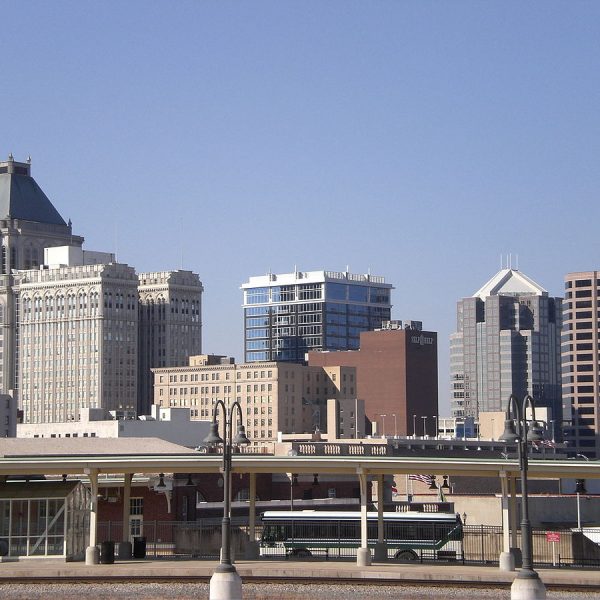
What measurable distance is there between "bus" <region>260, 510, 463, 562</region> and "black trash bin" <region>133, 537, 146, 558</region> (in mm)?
7052

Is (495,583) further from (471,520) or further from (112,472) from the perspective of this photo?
(471,520)

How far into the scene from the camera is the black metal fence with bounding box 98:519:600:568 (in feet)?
233

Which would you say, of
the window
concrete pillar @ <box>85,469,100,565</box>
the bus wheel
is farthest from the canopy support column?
the window

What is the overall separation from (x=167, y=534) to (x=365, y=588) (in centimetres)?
2385

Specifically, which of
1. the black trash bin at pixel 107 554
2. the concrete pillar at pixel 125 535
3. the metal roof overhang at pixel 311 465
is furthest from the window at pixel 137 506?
the black trash bin at pixel 107 554

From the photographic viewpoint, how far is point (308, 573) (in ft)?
198

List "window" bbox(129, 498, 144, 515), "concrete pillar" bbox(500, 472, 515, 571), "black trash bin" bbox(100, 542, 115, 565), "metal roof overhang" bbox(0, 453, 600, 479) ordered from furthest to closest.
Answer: "window" bbox(129, 498, 144, 515), "black trash bin" bbox(100, 542, 115, 565), "metal roof overhang" bbox(0, 453, 600, 479), "concrete pillar" bbox(500, 472, 515, 571)

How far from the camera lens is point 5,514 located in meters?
69.1

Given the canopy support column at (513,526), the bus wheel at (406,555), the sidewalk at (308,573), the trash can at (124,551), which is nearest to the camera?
the sidewalk at (308,573)

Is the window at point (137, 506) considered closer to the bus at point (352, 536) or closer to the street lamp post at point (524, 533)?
the bus at point (352, 536)

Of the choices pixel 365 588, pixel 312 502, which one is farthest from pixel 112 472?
pixel 312 502

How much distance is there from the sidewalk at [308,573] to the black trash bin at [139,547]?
12.7 feet

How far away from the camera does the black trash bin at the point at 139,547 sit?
6944cm

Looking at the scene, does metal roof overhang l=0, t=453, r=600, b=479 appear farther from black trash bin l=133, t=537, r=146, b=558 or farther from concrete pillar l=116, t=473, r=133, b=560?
black trash bin l=133, t=537, r=146, b=558
